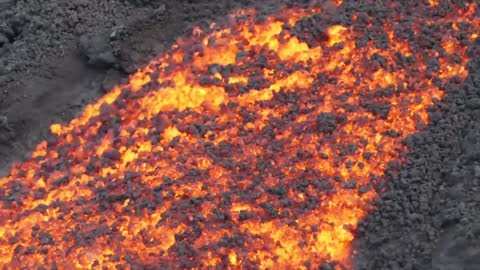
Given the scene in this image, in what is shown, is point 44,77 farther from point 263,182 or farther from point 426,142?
point 426,142

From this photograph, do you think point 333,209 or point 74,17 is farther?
point 74,17

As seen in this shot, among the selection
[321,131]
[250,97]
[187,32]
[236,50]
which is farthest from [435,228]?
[187,32]

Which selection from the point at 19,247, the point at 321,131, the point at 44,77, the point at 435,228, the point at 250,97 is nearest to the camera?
the point at 435,228

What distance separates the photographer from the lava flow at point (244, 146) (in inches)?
145

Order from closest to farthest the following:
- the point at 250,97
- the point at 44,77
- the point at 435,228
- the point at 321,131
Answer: the point at 435,228 < the point at 321,131 < the point at 250,97 < the point at 44,77

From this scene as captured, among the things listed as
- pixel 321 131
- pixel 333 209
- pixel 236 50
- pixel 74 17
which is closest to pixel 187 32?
pixel 236 50

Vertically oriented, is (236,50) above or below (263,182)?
above

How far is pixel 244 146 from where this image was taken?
408cm

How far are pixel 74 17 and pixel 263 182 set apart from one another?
85.2 inches

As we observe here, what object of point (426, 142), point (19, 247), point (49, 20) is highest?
point (49, 20)

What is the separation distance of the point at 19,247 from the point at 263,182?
4.97ft

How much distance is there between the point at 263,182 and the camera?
388cm

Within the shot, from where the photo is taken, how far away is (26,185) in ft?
13.9

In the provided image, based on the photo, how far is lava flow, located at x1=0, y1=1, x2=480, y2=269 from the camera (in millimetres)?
3678
